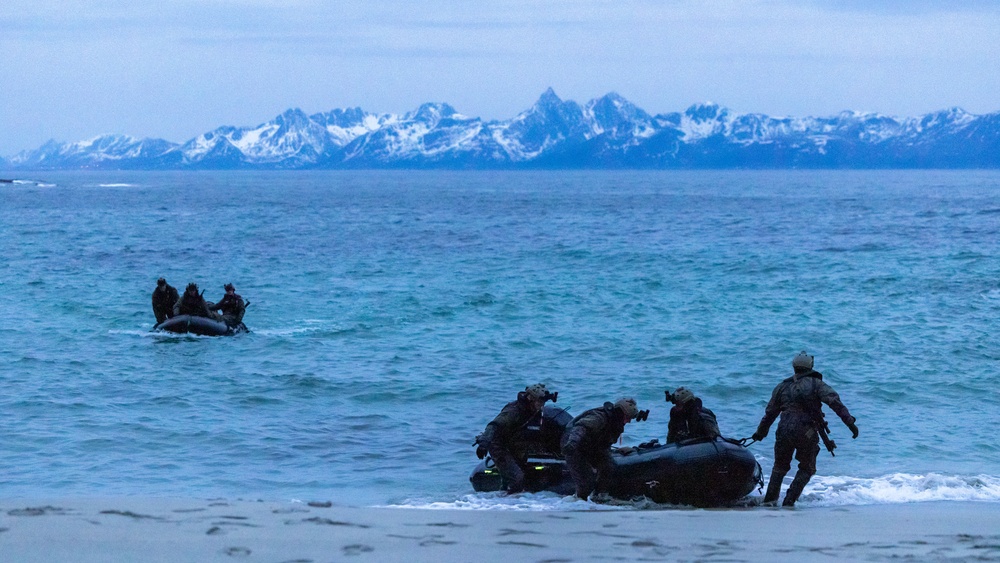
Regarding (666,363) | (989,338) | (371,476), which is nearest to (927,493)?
(371,476)

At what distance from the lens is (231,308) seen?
87.7ft

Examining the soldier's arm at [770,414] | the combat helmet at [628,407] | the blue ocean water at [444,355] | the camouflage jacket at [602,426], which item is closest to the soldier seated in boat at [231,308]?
the blue ocean water at [444,355]

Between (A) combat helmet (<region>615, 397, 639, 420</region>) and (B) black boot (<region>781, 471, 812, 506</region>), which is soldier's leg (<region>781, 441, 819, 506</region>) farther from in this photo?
(A) combat helmet (<region>615, 397, 639, 420</region>)

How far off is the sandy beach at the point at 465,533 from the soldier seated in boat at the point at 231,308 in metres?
14.5

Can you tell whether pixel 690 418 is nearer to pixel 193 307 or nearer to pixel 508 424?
pixel 508 424

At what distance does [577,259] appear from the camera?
4681 cm

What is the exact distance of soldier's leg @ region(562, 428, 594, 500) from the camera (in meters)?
12.8

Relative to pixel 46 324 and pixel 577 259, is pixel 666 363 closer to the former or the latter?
pixel 46 324

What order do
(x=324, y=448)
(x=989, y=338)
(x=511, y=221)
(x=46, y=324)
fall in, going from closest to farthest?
1. (x=324, y=448)
2. (x=989, y=338)
3. (x=46, y=324)
4. (x=511, y=221)

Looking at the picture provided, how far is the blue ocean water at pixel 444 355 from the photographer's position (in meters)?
14.8

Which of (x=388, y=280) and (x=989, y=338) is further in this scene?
(x=388, y=280)

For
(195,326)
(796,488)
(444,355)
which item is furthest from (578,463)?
(195,326)

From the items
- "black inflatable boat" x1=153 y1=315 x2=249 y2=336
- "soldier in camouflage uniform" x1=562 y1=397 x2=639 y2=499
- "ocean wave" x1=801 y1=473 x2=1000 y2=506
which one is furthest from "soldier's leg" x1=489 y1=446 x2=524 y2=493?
"black inflatable boat" x1=153 y1=315 x2=249 y2=336

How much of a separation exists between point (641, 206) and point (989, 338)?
74971 mm
